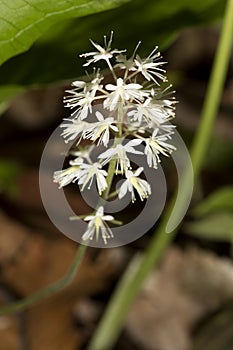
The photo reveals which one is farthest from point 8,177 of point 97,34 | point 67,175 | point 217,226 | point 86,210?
point 67,175

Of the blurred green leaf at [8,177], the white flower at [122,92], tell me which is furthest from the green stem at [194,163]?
the blurred green leaf at [8,177]

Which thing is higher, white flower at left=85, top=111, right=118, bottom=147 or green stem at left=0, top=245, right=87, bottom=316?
white flower at left=85, top=111, right=118, bottom=147

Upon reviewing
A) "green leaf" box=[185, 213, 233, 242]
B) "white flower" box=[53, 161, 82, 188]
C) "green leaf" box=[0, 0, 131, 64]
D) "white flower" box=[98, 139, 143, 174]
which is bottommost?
"white flower" box=[53, 161, 82, 188]

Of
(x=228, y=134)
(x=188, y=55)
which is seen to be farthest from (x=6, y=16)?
(x=188, y=55)

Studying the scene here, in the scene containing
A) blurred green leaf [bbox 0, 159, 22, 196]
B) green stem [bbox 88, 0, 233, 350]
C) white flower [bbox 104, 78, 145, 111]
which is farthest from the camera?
blurred green leaf [bbox 0, 159, 22, 196]

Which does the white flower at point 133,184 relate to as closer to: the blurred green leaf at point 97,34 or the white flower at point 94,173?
the white flower at point 94,173

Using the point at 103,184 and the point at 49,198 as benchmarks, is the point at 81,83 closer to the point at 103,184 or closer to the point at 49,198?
Result: the point at 103,184

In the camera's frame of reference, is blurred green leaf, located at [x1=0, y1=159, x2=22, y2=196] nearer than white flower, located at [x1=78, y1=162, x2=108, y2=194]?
No

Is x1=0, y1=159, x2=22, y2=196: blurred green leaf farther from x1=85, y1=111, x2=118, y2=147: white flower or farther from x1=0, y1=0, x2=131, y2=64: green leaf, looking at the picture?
x1=85, y1=111, x2=118, y2=147: white flower

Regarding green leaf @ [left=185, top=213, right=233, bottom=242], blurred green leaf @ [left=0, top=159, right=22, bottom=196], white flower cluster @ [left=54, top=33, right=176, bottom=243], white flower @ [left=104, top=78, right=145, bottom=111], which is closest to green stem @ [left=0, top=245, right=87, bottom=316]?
white flower cluster @ [left=54, top=33, right=176, bottom=243]

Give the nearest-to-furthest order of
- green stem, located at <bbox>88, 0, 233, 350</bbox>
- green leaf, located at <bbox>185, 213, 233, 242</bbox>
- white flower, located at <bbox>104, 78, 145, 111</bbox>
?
1. white flower, located at <bbox>104, 78, 145, 111</bbox>
2. green stem, located at <bbox>88, 0, 233, 350</bbox>
3. green leaf, located at <bbox>185, 213, 233, 242</bbox>
